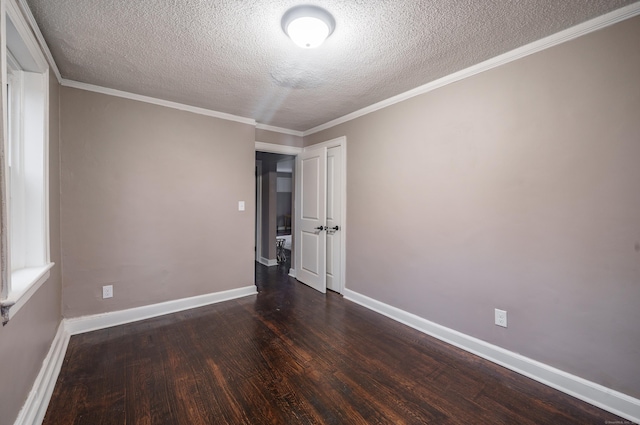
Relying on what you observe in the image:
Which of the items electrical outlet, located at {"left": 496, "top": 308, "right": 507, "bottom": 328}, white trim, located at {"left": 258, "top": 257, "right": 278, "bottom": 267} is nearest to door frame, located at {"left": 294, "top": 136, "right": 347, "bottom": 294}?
electrical outlet, located at {"left": 496, "top": 308, "right": 507, "bottom": 328}

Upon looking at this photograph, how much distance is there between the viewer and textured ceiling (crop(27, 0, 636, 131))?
5.19 ft

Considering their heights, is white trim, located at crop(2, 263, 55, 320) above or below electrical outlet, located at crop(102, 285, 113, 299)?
above

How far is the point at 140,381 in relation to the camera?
192 centimetres

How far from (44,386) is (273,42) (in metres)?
2.65

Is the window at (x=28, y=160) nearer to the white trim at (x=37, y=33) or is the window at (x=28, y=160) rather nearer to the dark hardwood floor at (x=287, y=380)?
the white trim at (x=37, y=33)

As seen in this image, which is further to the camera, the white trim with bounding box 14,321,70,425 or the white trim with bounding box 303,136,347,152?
the white trim with bounding box 303,136,347,152

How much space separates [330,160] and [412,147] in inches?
52.4

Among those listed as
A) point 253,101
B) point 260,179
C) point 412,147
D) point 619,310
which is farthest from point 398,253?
point 260,179

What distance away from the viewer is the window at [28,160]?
176cm

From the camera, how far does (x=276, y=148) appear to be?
4.06 meters

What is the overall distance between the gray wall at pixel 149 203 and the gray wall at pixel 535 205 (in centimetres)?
200

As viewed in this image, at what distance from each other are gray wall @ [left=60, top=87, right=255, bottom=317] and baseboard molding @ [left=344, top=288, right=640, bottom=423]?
88.4 inches

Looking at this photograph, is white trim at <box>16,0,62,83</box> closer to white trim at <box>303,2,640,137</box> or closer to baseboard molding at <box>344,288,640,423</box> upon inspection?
white trim at <box>303,2,640,137</box>

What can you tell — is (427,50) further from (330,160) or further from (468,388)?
(468,388)
